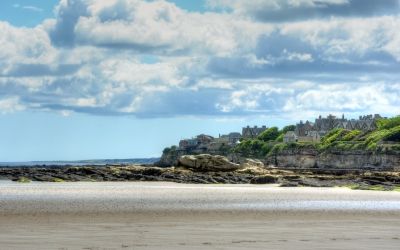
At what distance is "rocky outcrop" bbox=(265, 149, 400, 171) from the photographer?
510ft

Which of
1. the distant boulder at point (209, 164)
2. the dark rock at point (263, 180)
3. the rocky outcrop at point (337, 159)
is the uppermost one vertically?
the rocky outcrop at point (337, 159)

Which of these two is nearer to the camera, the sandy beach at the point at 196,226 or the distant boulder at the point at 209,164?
the sandy beach at the point at 196,226

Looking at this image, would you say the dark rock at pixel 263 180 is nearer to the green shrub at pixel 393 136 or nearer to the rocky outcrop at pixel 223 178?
the rocky outcrop at pixel 223 178

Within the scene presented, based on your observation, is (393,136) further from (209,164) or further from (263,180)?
(263,180)

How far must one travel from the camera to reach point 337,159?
173 metres

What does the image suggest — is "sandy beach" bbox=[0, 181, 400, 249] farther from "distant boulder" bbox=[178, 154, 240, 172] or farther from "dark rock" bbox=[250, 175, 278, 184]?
"distant boulder" bbox=[178, 154, 240, 172]

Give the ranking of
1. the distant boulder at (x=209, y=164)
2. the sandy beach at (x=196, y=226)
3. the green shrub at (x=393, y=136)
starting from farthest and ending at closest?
the green shrub at (x=393, y=136) < the distant boulder at (x=209, y=164) < the sandy beach at (x=196, y=226)

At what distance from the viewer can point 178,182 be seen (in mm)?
74125

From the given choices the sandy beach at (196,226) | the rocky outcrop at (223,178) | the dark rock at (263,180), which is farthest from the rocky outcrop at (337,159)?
the sandy beach at (196,226)

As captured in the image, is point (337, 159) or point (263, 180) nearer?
point (263, 180)

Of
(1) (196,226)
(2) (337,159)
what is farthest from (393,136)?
(1) (196,226)

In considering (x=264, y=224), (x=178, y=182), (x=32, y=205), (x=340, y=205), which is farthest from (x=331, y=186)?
(x=264, y=224)

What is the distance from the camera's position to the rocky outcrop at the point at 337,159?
510 ft

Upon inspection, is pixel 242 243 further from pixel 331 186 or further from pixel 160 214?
pixel 331 186
